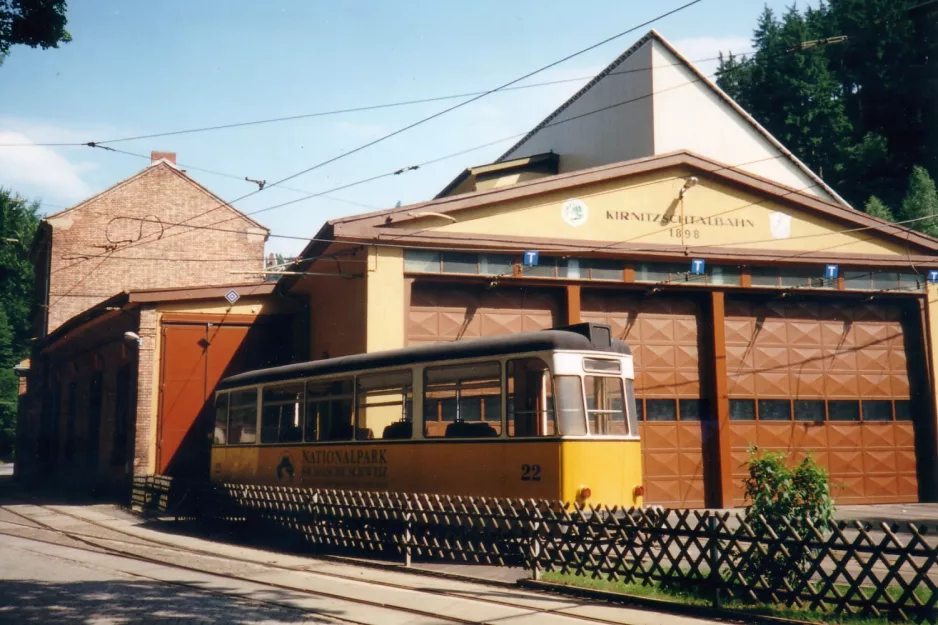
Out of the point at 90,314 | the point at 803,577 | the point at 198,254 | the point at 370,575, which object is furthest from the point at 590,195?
the point at 198,254

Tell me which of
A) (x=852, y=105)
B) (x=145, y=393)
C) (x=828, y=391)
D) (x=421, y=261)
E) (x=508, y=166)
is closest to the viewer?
(x=421, y=261)

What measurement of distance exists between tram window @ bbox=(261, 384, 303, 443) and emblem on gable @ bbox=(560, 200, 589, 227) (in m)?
7.71

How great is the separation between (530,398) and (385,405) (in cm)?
280

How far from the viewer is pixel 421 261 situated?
19.1 metres

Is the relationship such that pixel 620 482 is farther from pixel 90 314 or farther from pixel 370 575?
pixel 90 314

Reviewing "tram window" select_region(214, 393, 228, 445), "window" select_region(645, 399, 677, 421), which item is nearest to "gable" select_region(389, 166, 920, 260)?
"window" select_region(645, 399, 677, 421)

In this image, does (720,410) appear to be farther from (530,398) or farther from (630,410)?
(530,398)

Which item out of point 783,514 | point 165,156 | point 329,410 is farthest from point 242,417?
point 165,156

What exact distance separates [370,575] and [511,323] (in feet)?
29.8

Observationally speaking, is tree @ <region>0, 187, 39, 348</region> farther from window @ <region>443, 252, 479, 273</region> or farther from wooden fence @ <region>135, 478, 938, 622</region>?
wooden fence @ <region>135, 478, 938, 622</region>

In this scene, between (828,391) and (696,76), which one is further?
(696,76)

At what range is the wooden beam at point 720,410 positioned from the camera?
2061 centimetres

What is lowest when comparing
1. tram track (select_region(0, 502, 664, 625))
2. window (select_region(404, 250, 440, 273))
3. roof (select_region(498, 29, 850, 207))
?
A: tram track (select_region(0, 502, 664, 625))

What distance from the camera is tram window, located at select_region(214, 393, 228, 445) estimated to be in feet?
62.6
